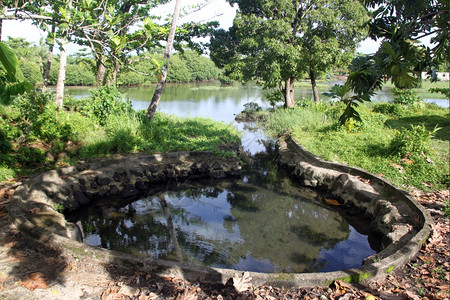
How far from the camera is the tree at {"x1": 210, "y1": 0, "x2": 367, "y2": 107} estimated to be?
16.2 metres

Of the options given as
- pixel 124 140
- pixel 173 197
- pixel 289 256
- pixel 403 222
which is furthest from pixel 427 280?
pixel 124 140

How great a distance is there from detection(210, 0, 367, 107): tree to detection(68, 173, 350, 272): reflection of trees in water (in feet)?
32.8

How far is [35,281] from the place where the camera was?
3.47m

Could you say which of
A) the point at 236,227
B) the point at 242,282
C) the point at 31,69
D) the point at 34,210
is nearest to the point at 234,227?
the point at 236,227

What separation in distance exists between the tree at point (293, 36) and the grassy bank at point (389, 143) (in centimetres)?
304

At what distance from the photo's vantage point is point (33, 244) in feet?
13.7

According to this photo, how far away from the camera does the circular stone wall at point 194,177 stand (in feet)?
12.6

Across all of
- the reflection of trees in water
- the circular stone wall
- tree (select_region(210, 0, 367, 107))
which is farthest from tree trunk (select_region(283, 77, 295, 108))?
the reflection of trees in water

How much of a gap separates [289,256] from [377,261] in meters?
1.52

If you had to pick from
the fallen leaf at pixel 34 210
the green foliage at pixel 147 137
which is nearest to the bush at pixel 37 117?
the green foliage at pixel 147 137

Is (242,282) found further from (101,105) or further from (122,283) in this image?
(101,105)

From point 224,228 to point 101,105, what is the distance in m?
6.18

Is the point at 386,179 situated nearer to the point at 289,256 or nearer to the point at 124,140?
the point at 289,256

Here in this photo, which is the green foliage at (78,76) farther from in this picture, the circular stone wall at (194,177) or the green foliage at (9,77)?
the green foliage at (9,77)
